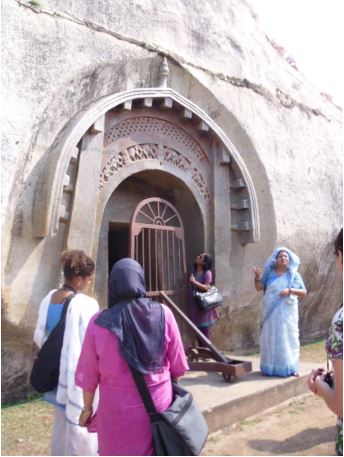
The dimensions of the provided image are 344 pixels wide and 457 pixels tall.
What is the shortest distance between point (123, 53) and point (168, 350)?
393 centimetres

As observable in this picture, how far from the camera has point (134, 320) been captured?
6.53 ft

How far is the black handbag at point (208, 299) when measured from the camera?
5152 millimetres

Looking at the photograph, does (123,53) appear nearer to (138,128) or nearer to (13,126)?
(138,128)

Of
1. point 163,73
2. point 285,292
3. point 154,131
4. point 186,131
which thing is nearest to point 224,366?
point 285,292

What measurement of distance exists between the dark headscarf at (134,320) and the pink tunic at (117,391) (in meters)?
0.04

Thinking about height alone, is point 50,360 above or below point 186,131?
below

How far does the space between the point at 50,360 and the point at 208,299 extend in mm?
2929

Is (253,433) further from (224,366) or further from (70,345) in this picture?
(70,345)

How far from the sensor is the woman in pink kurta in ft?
6.40

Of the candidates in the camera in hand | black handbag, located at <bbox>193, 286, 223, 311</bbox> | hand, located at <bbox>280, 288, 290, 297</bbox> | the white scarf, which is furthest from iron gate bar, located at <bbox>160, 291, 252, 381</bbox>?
the camera in hand

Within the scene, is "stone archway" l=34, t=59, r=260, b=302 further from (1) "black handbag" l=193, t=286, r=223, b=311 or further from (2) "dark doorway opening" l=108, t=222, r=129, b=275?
(2) "dark doorway opening" l=108, t=222, r=129, b=275

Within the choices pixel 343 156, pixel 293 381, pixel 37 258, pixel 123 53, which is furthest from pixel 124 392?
pixel 343 156

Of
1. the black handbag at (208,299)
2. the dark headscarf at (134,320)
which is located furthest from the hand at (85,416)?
the black handbag at (208,299)

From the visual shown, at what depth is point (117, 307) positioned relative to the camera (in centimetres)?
204
